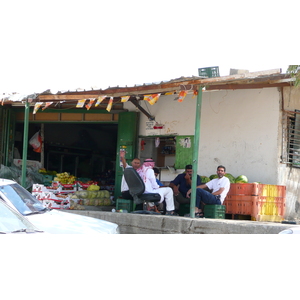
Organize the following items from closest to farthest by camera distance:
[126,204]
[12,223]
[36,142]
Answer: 1. [12,223]
2. [126,204]
3. [36,142]

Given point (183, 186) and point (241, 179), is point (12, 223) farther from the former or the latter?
point (241, 179)

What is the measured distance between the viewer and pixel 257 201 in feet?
32.2

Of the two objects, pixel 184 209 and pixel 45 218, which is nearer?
pixel 45 218

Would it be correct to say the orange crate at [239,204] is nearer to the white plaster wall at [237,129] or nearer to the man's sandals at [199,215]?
the man's sandals at [199,215]

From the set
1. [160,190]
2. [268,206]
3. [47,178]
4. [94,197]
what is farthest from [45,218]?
[47,178]

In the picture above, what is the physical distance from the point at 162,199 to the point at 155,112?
134 inches

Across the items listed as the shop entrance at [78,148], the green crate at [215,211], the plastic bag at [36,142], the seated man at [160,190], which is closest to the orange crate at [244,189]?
the green crate at [215,211]

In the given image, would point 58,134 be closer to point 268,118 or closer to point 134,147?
point 134,147

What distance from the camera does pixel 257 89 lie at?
10945 millimetres

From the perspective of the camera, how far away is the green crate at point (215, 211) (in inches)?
380

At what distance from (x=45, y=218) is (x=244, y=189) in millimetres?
4774

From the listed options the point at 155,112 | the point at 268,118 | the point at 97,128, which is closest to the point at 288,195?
the point at 268,118

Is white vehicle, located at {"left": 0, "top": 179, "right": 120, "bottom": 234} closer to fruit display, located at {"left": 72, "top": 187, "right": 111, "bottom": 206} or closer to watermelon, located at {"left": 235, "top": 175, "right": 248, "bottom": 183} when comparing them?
watermelon, located at {"left": 235, "top": 175, "right": 248, "bottom": 183}

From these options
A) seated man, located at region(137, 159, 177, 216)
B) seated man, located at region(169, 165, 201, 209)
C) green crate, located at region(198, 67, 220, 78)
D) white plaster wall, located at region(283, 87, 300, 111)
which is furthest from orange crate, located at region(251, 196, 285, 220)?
green crate, located at region(198, 67, 220, 78)
